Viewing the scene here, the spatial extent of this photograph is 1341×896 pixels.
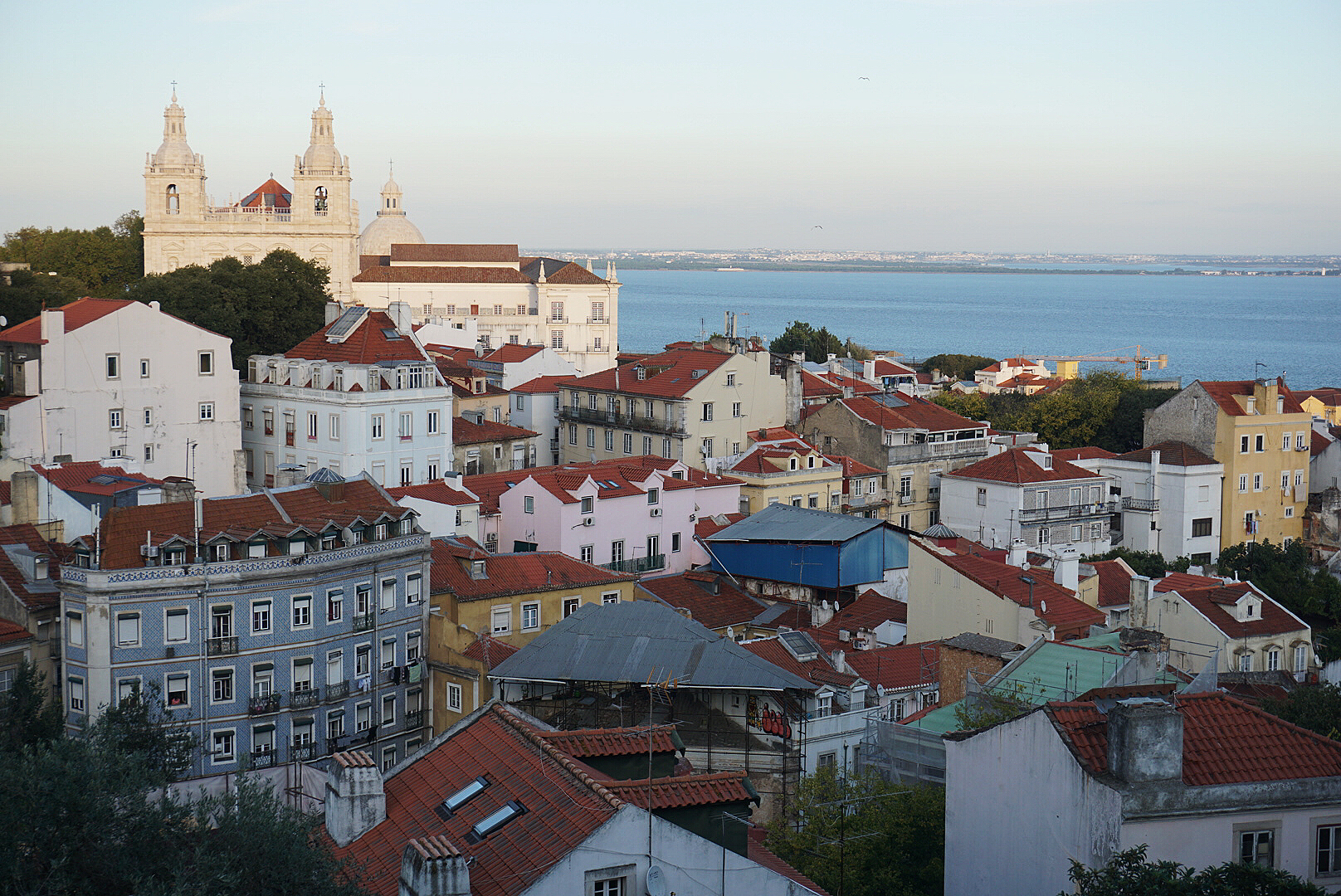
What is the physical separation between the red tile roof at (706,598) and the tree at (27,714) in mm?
12675

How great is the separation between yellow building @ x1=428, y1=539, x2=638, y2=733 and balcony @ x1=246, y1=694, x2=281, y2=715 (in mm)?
3008

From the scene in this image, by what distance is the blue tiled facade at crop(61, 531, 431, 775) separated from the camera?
2473 cm

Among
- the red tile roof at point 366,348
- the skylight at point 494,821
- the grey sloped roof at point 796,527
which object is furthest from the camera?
the red tile roof at point 366,348

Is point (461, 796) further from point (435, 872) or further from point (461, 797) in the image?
point (435, 872)

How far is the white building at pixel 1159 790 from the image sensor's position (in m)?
13.6

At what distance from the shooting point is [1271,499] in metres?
50.7

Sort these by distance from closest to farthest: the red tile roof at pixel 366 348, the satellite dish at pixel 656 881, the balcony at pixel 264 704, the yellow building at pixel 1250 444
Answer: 1. the satellite dish at pixel 656 881
2. the balcony at pixel 264 704
3. the red tile roof at pixel 366 348
4. the yellow building at pixel 1250 444

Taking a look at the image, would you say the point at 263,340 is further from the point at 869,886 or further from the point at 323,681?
the point at 869,886

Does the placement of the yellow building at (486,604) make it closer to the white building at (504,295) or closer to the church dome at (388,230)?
the white building at (504,295)

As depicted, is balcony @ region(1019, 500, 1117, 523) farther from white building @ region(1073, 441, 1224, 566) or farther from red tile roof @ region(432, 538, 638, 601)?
red tile roof @ region(432, 538, 638, 601)

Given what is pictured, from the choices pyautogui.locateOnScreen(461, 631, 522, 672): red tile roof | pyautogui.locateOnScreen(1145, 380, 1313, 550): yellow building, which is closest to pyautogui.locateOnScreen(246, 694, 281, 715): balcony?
pyautogui.locateOnScreen(461, 631, 522, 672): red tile roof

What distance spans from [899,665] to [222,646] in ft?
38.0

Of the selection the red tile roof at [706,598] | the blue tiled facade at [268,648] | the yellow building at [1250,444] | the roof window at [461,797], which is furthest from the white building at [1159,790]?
the yellow building at [1250,444]

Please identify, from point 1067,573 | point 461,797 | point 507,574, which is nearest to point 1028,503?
point 1067,573
